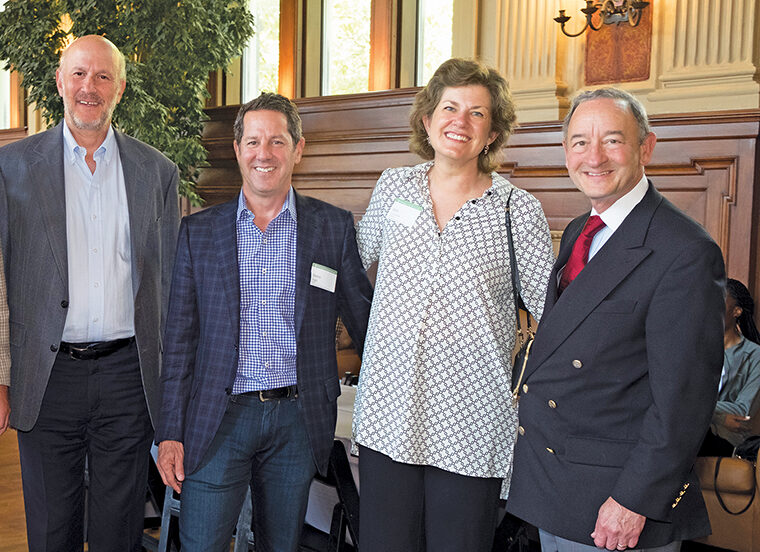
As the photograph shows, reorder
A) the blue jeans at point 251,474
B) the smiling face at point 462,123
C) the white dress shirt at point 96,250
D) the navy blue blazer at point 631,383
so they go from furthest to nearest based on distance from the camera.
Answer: the white dress shirt at point 96,250 < the blue jeans at point 251,474 < the smiling face at point 462,123 < the navy blue blazer at point 631,383

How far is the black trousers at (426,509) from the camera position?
1.95 meters

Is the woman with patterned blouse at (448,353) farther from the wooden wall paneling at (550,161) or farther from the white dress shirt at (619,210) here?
the wooden wall paneling at (550,161)

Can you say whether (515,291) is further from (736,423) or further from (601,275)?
(736,423)

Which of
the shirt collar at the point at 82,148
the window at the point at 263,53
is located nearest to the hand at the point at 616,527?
the shirt collar at the point at 82,148

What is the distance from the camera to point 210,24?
6.47 m

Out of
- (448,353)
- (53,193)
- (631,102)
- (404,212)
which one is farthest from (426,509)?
Answer: (53,193)

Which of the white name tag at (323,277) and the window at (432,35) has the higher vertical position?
the window at (432,35)

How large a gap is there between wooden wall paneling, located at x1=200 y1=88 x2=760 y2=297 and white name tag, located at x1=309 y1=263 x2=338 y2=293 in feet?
10.8

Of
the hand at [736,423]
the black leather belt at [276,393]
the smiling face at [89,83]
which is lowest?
the hand at [736,423]

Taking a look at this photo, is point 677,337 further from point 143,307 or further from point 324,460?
point 143,307

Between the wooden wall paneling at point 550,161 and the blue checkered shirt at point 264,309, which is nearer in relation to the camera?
the blue checkered shirt at point 264,309

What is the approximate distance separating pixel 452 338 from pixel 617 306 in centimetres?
47

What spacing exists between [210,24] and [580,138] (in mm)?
5295

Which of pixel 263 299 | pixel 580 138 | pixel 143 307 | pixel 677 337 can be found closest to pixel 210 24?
pixel 143 307
